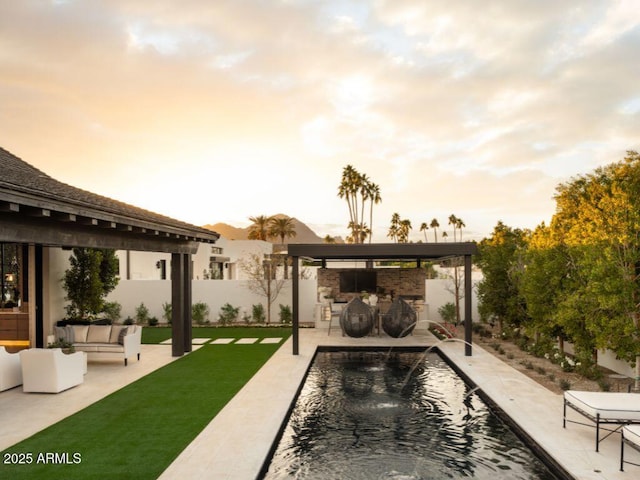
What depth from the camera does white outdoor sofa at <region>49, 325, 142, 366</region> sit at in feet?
39.6

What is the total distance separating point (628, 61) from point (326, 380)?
11922 millimetres

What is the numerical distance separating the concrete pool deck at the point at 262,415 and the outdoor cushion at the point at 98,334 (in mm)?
647

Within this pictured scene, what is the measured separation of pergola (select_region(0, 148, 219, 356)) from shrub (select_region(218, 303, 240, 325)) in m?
6.83

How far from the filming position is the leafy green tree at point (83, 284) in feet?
49.3

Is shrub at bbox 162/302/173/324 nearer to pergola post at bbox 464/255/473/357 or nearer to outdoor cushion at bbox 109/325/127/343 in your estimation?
outdoor cushion at bbox 109/325/127/343

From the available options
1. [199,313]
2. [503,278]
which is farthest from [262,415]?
[199,313]

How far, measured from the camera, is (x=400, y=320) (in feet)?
52.0

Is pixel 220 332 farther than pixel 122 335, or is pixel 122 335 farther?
pixel 220 332

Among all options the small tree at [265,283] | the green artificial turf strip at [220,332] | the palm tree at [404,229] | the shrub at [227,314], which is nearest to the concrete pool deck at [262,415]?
the green artificial turf strip at [220,332]

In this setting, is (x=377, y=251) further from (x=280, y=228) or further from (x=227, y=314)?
(x=280, y=228)

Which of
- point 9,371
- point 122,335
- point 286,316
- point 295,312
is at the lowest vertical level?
point 286,316

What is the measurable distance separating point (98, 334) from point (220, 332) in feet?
21.4

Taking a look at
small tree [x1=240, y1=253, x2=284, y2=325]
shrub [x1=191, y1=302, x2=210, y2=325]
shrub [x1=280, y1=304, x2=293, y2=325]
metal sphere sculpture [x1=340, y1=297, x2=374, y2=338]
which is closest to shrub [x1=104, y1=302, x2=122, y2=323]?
shrub [x1=191, y1=302, x2=210, y2=325]

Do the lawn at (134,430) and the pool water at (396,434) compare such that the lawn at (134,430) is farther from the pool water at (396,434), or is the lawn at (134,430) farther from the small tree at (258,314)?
the small tree at (258,314)
